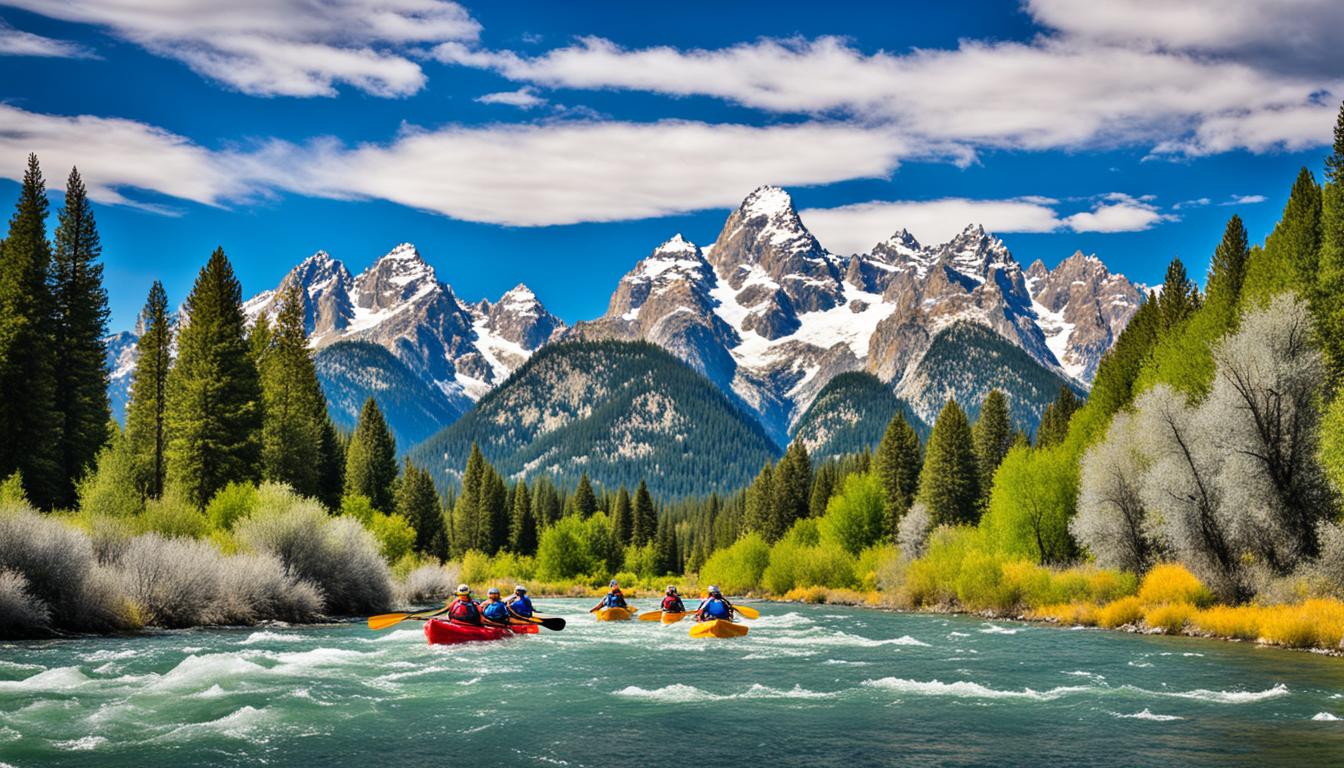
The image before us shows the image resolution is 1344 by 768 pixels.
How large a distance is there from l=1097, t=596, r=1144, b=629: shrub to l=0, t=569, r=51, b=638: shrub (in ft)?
129

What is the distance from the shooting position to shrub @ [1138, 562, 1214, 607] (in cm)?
4206

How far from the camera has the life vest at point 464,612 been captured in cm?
3609

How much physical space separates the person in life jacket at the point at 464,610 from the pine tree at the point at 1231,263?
4168 cm

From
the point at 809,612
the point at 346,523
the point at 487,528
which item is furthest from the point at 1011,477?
the point at 487,528

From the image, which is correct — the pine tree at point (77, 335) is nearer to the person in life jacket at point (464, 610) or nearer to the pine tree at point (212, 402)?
the pine tree at point (212, 402)

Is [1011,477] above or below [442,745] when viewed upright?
above

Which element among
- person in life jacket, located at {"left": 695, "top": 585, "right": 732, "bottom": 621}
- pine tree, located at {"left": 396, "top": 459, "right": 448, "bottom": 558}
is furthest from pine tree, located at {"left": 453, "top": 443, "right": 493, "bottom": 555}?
person in life jacket, located at {"left": 695, "top": 585, "right": 732, "bottom": 621}

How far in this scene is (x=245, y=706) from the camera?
2106cm

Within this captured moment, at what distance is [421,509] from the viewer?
98.6 meters

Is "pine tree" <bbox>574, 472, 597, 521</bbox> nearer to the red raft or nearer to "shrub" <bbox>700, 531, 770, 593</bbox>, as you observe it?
"shrub" <bbox>700, 531, 770, 593</bbox>

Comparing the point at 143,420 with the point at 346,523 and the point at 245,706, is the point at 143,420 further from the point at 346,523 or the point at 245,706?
the point at 245,706

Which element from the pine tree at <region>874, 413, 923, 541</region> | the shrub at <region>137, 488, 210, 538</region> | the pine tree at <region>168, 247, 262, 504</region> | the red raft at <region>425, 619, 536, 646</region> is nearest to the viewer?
the red raft at <region>425, 619, 536, 646</region>

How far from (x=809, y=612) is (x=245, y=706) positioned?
140ft

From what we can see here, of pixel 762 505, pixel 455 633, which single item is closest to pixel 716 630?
pixel 455 633
